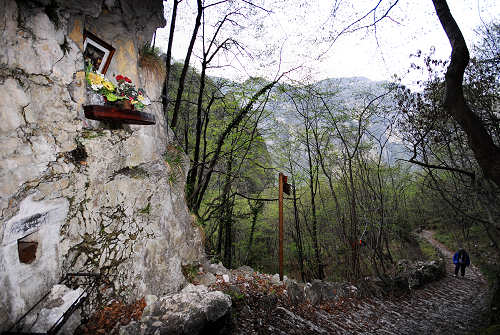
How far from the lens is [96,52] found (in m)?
2.65

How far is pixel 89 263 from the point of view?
2289 millimetres

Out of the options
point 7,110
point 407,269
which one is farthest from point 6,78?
point 407,269

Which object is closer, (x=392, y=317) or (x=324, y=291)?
(x=392, y=317)

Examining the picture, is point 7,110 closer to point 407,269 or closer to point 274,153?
point 274,153

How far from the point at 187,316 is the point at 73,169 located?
77.1 inches

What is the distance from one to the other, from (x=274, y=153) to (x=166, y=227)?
670 centimetres

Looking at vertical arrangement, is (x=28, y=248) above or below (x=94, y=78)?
below

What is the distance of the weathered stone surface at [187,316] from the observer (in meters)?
2.15

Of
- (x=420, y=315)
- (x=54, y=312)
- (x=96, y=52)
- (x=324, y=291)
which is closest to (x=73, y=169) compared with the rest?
(x=54, y=312)

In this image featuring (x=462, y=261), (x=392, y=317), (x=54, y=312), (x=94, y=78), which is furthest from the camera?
(x=462, y=261)

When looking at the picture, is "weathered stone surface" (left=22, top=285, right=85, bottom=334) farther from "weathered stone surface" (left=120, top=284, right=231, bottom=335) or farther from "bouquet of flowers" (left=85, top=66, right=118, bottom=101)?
"bouquet of flowers" (left=85, top=66, right=118, bottom=101)

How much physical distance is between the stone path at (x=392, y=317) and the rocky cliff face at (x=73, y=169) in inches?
63.8

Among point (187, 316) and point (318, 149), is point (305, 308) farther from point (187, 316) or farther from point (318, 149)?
point (318, 149)

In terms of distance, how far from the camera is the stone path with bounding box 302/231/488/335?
406 centimetres
